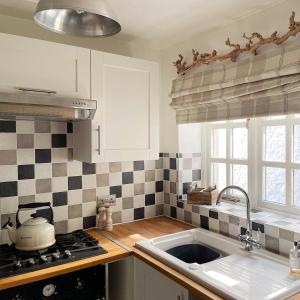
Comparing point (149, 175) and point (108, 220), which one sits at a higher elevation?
point (149, 175)

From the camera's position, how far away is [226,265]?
5.06 feet

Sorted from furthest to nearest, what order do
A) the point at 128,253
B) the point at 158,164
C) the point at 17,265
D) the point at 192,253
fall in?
the point at 158,164, the point at 192,253, the point at 128,253, the point at 17,265

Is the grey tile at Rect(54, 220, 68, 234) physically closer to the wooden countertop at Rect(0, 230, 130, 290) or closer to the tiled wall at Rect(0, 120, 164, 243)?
the tiled wall at Rect(0, 120, 164, 243)

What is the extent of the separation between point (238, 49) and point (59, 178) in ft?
4.73

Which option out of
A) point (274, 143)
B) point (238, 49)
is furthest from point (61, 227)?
point (238, 49)

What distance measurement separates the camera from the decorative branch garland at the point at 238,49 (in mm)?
1537

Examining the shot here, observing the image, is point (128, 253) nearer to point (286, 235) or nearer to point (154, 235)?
point (154, 235)

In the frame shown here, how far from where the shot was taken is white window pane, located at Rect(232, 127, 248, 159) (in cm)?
212

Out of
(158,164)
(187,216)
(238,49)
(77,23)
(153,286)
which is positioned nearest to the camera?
(77,23)

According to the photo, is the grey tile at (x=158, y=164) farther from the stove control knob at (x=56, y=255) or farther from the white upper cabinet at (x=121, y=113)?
the stove control knob at (x=56, y=255)

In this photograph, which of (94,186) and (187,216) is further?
(187,216)

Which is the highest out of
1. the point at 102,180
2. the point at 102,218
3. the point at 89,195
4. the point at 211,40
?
the point at 211,40

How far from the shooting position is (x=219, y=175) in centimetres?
235

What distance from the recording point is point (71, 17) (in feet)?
4.02
